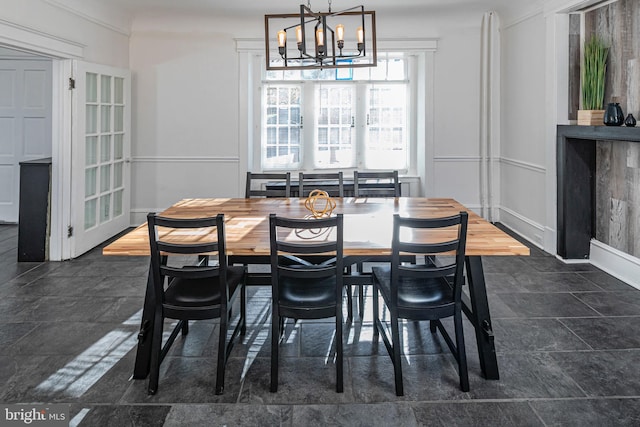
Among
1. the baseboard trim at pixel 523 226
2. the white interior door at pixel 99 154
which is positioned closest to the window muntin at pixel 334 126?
the baseboard trim at pixel 523 226

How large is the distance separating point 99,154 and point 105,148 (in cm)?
18

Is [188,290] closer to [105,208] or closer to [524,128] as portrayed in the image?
[105,208]

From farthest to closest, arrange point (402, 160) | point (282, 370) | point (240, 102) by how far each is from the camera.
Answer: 1. point (402, 160)
2. point (240, 102)
3. point (282, 370)

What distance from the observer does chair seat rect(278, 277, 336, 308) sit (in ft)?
7.88

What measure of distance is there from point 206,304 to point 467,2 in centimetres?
454

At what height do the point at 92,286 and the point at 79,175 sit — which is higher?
the point at 79,175

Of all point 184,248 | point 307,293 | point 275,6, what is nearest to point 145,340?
point 184,248

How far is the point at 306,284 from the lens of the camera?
8.61 ft

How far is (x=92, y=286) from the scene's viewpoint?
384cm

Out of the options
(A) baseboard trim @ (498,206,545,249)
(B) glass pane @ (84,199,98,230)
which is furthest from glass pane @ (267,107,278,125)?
(A) baseboard trim @ (498,206,545,249)

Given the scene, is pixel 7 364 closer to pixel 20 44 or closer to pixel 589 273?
pixel 20 44

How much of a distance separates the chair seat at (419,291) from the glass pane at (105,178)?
3666 mm

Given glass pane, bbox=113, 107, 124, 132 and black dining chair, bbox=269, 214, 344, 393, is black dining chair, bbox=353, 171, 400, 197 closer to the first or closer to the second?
black dining chair, bbox=269, 214, 344, 393

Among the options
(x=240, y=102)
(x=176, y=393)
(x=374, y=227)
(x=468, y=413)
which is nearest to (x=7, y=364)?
(x=176, y=393)
